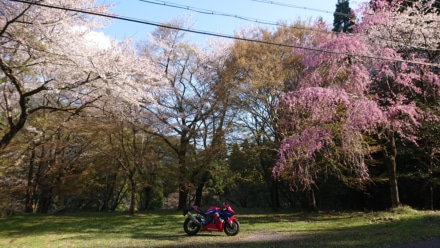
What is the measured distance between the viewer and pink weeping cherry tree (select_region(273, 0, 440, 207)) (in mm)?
11523

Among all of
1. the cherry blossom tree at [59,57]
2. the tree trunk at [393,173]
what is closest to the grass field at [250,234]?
the tree trunk at [393,173]

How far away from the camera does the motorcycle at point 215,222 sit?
9867 millimetres

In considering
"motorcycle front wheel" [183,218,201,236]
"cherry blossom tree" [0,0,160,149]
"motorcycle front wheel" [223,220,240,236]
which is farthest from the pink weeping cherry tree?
"cherry blossom tree" [0,0,160,149]

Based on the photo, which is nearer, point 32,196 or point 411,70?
point 411,70

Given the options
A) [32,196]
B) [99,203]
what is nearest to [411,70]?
[32,196]

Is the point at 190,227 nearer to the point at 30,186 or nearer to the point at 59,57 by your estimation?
the point at 59,57

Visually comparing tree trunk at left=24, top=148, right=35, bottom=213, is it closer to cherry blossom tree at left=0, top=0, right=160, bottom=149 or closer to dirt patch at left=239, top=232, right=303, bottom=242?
cherry blossom tree at left=0, top=0, right=160, bottom=149

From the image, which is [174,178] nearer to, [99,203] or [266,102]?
[266,102]

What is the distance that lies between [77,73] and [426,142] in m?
13.8

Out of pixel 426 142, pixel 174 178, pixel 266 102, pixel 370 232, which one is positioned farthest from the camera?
pixel 174 178

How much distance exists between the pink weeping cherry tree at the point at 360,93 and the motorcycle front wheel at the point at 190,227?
346cm

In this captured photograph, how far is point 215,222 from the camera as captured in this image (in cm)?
994

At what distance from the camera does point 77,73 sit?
31.2 feet

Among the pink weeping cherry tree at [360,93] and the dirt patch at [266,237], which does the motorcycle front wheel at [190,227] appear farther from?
the pink weeping cherry tree at [360,93]
